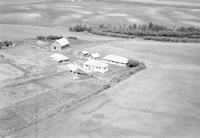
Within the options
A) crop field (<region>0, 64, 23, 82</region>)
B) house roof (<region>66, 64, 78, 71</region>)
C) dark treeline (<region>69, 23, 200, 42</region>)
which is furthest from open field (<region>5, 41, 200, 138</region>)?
dark treeline (<region>69, 23, 200, 42</region>)

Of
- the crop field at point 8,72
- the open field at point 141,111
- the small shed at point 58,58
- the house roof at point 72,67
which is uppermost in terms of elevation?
the small shed at point 58,58

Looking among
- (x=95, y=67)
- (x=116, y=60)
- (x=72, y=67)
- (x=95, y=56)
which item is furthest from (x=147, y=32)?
(x=72, y=67)

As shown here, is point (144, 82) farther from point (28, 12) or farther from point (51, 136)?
point (28, 12)

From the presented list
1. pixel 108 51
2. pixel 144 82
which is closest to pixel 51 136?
pixel 144 82

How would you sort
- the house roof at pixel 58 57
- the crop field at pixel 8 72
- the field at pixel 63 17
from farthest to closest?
the field at pixel 63 17 < the house roof at pixel 58 57 < the crop field at pixel 8 72

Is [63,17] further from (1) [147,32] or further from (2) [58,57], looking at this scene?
(2) [58,57]

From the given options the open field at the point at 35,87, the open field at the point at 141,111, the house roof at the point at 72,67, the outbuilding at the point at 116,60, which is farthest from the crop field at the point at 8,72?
the outbuilding at the point at 116,60

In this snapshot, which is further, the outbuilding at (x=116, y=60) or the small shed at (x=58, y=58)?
the small shed at (x=58, y=58)

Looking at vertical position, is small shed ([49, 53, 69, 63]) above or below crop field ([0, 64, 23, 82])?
above

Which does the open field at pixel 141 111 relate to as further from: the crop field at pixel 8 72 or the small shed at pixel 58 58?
the crop field at pixel 8 72

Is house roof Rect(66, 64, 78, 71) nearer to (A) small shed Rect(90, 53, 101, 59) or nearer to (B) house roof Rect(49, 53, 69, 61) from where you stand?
(B) house roof Rect(49, 53, 69, 61)
